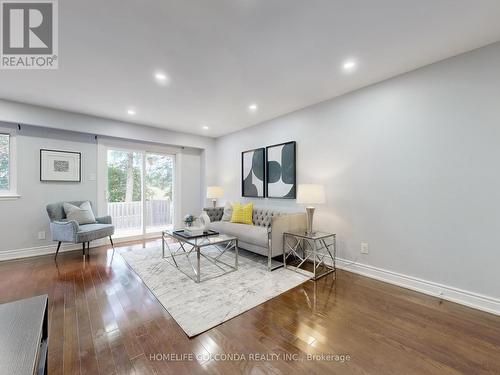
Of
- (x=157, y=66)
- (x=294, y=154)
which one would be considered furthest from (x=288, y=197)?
(x=157, y=66)

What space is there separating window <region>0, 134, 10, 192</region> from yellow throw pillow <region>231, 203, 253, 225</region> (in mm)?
3781

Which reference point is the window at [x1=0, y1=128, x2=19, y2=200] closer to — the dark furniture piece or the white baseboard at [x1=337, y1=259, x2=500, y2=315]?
the dark furniture piece

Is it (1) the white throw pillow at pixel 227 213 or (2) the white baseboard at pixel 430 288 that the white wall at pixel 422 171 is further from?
(1) the white throw pillow at pixel 227 213

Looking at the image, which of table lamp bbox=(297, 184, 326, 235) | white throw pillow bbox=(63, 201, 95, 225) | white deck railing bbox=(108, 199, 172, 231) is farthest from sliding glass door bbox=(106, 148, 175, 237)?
table lamp bbox=(297, 184, 326, 235)

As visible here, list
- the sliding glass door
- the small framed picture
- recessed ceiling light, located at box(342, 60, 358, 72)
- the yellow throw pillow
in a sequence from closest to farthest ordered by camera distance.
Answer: recessed ceiling light, located at box(342, 60, 358, 72), the small framed picture, the yellow throw pillow, the sliding glass door

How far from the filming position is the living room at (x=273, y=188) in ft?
5.34

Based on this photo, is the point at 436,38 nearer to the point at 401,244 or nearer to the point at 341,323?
the point at 401,244

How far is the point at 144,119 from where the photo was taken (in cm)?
429

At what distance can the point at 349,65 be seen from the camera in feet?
8.06

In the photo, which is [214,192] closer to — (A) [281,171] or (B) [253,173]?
(B) [253,173]

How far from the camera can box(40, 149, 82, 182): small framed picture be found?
3.79 meters

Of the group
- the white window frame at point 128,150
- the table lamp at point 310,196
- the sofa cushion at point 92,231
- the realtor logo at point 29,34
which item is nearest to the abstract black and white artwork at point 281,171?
the table lamp at point 310,196

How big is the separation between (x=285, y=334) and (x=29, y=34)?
3.44 meters

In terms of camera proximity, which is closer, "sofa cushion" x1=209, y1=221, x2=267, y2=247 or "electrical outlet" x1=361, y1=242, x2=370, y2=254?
"electrical outlet" x1=361, y1=242, x2=370, y2=254
